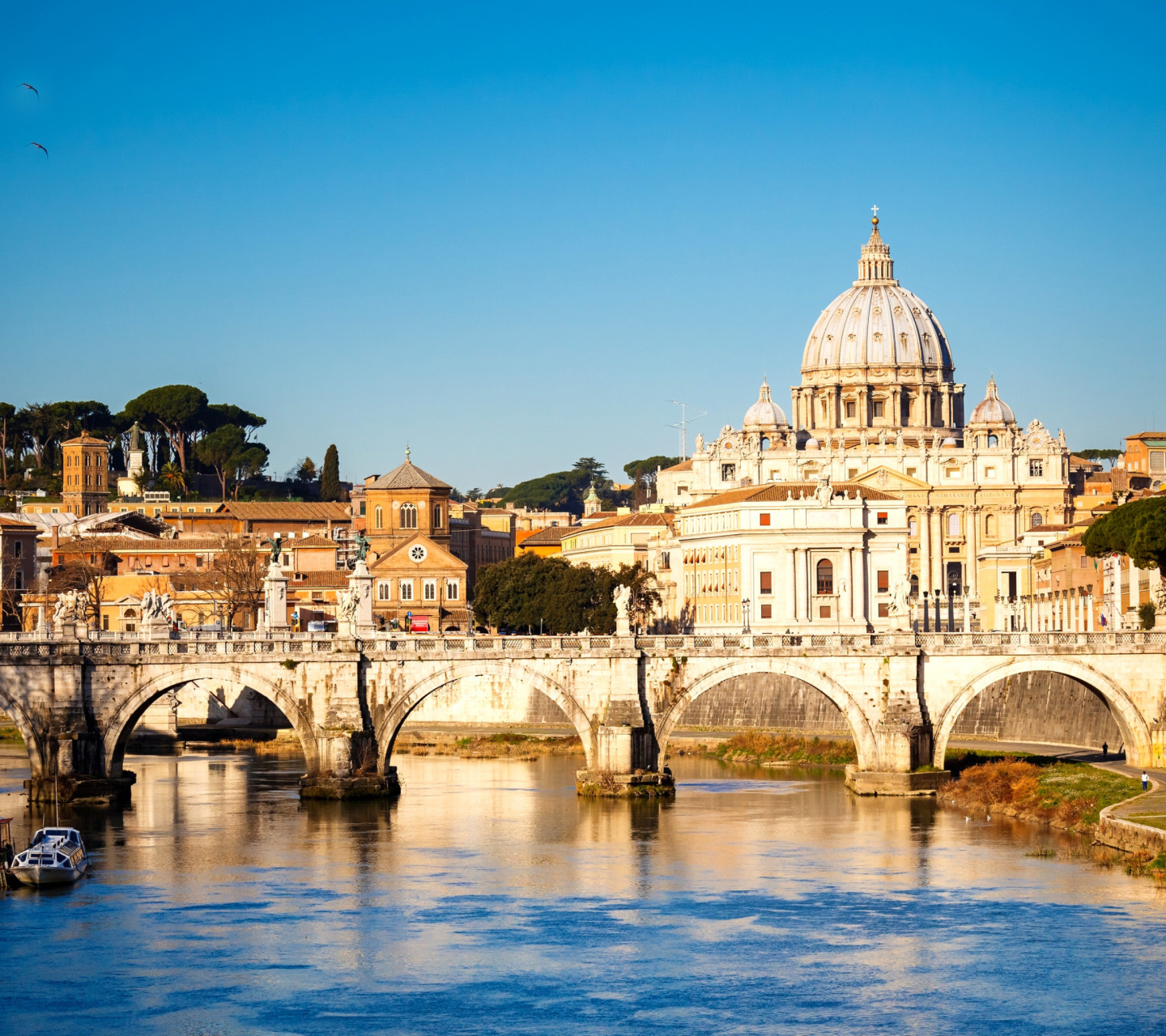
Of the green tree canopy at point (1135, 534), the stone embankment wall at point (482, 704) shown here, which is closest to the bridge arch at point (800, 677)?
the green tree canopy at point (1135, 534)

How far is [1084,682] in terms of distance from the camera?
62.0 metres

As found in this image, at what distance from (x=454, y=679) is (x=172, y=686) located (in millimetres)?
8363

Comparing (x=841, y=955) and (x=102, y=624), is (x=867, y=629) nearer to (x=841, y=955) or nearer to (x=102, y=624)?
(x=102, y=624)

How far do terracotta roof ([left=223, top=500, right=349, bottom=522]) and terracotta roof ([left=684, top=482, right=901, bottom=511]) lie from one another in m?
29.7

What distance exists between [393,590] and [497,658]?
63746 millimetres

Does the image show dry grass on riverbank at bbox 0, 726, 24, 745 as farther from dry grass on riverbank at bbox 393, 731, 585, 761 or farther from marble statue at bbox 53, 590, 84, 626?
marble statue at bbox 53, 590, 84, 626

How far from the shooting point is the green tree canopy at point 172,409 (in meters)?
173

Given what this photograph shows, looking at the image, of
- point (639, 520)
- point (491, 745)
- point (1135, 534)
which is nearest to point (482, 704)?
point (491, 745)

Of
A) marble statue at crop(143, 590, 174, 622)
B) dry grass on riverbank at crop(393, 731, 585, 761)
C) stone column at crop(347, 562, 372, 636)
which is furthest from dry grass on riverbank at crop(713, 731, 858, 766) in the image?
marble statue at crop(143, 590, 174, 622)

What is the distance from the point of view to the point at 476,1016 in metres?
37.8

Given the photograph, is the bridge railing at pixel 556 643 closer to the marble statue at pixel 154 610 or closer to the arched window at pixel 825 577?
the marble statue at pixel 154 610

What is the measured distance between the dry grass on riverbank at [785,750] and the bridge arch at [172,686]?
20.5 m

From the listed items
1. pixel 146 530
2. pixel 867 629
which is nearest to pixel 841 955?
pixel 867 629

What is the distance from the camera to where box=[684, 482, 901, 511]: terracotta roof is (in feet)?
409
